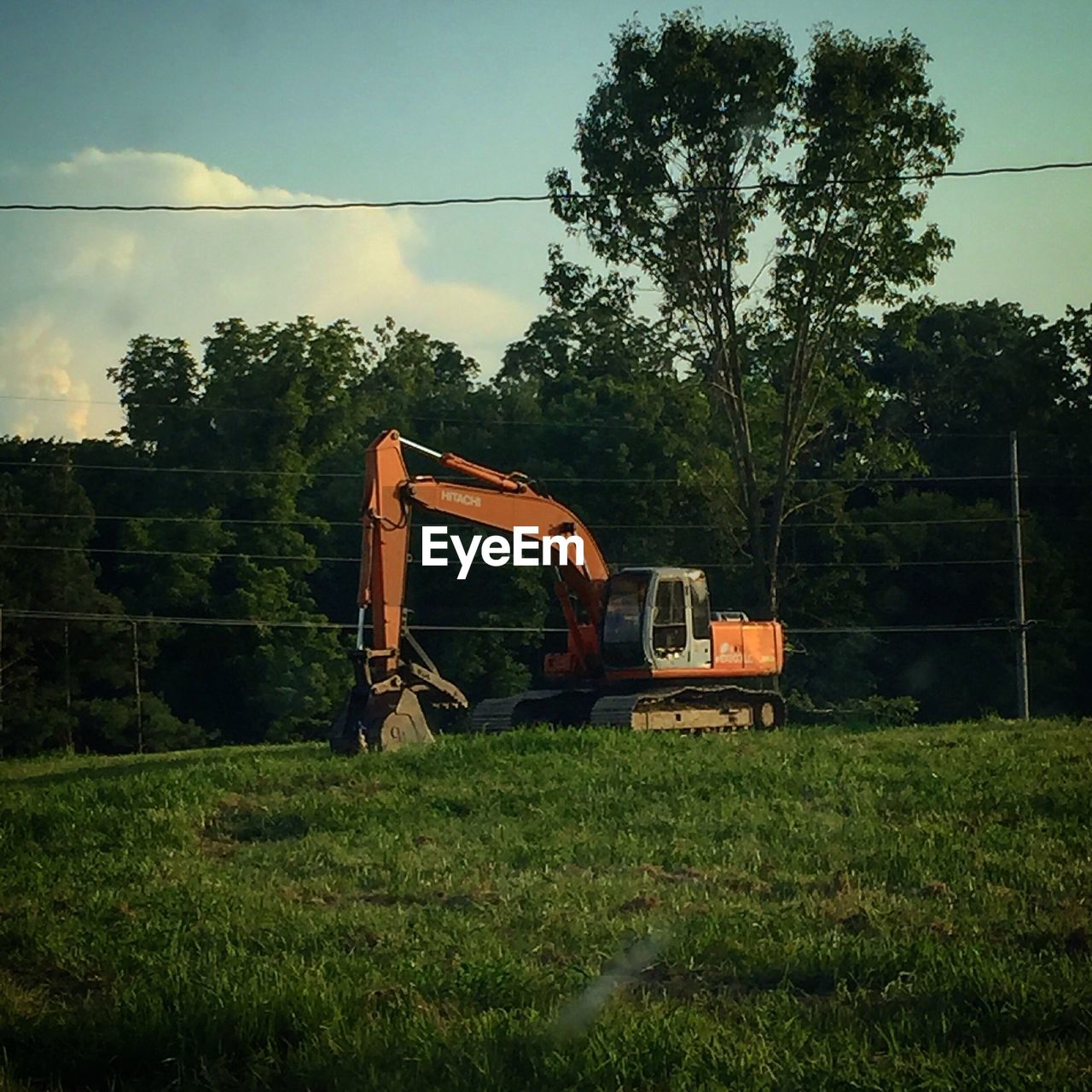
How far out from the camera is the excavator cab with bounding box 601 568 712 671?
25.8m

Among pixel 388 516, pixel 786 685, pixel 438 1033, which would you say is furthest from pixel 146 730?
pixel 438 1033

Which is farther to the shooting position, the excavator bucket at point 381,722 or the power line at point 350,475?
the power line at point 350,475

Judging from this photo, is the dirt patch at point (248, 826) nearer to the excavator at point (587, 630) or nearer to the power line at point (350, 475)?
the excavator at point (587, 630)

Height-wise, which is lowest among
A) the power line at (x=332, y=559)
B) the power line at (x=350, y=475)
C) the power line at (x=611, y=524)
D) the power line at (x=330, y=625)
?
the power line at (x=330, y=625)

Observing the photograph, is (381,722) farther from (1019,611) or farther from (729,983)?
(1019,611)

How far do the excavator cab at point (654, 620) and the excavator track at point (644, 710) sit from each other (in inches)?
21.4

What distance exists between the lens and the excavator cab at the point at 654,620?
25781 mm

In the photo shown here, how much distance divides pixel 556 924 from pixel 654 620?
15062mm

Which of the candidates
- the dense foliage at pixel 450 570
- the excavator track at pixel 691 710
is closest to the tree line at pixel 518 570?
the dense foliage at pixel 450 570

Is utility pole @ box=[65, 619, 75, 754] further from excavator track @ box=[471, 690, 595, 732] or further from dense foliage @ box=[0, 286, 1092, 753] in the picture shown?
excavator track @ box=[471, 690, 595, 732]

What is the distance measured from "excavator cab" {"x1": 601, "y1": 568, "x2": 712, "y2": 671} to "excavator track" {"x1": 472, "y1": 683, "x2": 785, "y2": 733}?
→ 21.4 inches

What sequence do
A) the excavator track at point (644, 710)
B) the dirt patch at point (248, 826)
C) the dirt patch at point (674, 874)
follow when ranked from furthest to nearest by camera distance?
the excavator track at point (644, 710)
the dirt patch at point (248, 826)
the dirt patch at point (674, 874)

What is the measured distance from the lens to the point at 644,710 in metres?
25.2

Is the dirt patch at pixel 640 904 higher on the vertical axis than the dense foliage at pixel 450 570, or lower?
lower
